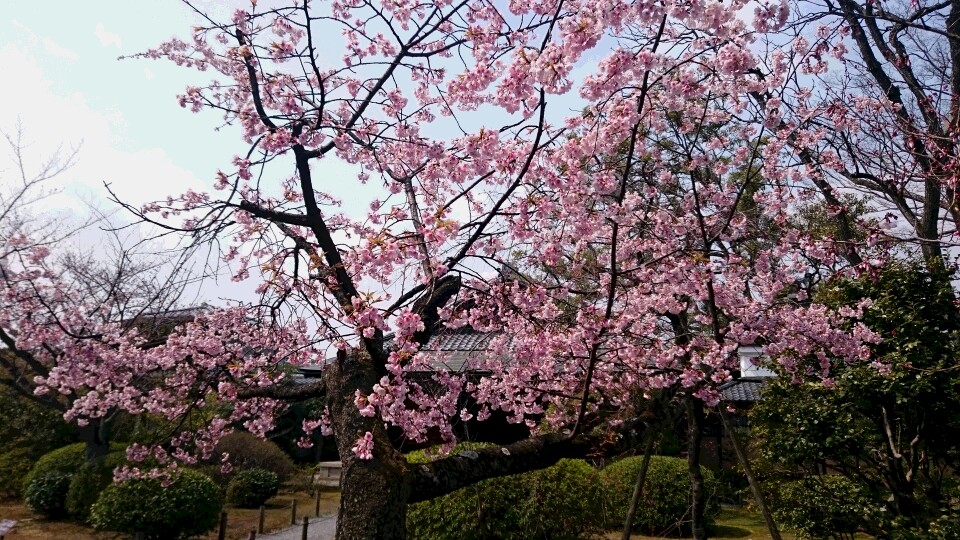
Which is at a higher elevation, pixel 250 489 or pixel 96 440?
pixel 96 440

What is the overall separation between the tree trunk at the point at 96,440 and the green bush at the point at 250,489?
2707mm

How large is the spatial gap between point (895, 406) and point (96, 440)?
40.2 ft

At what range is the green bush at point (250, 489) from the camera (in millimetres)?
13070

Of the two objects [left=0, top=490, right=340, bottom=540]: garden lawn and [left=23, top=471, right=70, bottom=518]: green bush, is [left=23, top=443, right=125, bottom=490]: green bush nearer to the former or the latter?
[left=23, top=471, right=70, bottom=518]: green bush

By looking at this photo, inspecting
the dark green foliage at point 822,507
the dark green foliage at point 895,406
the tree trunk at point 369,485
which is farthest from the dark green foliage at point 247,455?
the dark green foliage at point 895,406

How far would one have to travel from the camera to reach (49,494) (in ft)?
36.2

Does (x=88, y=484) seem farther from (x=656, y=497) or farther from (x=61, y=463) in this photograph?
(x=656, y=497)

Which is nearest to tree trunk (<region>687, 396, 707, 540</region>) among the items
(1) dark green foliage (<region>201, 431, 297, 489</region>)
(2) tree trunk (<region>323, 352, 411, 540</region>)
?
(2) tree trunk (<region>323, 352, 411, 540</region>)

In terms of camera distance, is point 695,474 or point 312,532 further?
point 312,532

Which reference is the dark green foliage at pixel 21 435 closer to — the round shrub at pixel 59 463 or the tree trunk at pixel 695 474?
the round shrub at pixel 59 463

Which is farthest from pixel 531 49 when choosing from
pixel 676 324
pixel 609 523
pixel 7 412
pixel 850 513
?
pixel 7 412

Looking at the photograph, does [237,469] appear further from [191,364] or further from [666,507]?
[666,507]

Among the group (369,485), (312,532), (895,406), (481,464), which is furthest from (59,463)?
(895,406)

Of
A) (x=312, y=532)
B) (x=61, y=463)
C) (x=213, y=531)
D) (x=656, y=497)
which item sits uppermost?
(x=61, y=463)
